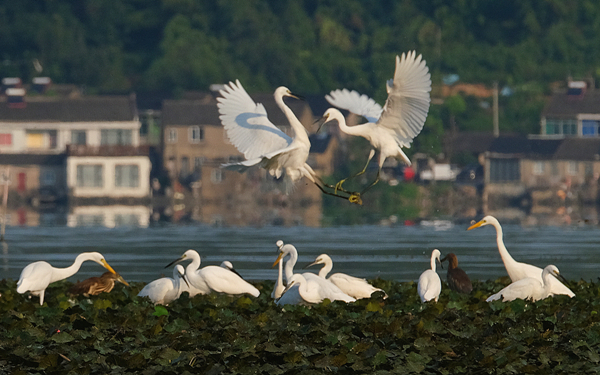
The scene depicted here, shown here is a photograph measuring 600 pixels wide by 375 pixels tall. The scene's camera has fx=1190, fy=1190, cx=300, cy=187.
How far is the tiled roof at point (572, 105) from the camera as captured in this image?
7762cm

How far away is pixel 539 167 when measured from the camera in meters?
72.9

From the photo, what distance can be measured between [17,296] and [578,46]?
281 feet

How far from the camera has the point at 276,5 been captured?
10406 cm

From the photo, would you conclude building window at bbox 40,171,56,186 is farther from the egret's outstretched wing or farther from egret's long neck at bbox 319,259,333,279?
the egret's outstretched wing

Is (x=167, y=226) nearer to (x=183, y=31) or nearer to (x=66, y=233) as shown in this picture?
(x=66, y=233)

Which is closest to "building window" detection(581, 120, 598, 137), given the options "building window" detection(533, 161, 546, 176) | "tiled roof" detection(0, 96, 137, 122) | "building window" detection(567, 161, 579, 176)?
"building window" detection(567, 161, 579, 176)

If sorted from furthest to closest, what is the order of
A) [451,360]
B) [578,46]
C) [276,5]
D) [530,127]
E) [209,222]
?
[276,5], [578,46], [530,127], [209,222], [451,360]

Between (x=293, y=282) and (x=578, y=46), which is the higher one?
(x=578, y=46)

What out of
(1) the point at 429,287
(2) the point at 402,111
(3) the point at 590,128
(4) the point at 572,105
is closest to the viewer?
(2) the point at 402,111

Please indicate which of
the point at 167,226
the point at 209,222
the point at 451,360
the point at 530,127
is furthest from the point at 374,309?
the point at 530,127

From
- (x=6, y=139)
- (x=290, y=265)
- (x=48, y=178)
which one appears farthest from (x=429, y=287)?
(x=6, y=139)

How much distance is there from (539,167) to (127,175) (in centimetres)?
2514

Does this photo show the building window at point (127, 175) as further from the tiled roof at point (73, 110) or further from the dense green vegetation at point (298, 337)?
the dense green vegetation at point (298, 337)

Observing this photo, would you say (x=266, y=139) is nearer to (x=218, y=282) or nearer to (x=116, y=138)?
(x=218, y=282)
